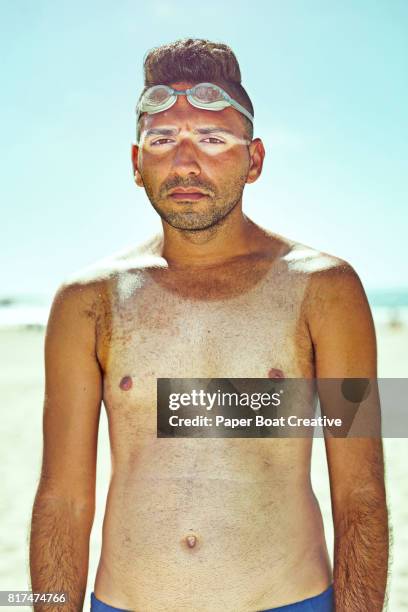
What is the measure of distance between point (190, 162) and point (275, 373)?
71cm

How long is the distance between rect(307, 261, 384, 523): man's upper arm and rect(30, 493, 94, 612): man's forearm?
81 cm

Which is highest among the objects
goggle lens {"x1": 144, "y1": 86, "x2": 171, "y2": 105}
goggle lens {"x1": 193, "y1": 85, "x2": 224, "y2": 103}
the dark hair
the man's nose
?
the dark hair

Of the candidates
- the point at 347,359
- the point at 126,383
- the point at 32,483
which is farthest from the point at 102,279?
the point at 32,483

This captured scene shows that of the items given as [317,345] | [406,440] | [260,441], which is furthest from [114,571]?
[406,440]

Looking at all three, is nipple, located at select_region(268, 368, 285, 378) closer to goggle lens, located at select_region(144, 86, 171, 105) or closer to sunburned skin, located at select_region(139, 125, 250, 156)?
sunburned skin, located at select_region(139, 125, 250, 156)

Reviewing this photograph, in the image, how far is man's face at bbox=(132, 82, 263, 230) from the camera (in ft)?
7.18

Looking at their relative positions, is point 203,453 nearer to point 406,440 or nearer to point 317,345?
point 317,345

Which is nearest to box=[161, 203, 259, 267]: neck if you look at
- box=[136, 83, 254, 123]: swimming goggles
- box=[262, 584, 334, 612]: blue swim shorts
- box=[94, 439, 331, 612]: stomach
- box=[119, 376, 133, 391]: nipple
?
box=[136, 83, 254, 123]: swimming goggles

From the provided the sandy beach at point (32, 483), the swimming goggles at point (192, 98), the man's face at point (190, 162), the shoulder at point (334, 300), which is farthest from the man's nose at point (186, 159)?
the sandy beach at point (32, 483)

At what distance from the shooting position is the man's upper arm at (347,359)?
2.04 metres

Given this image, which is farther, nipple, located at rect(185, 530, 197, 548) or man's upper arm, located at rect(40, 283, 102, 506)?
man's upper arm, located at rect(40, 283, 102, 506)

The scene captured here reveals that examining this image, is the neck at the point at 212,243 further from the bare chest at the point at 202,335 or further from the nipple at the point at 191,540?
the nipple at the point at 191,540

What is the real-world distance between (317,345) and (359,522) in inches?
21.2

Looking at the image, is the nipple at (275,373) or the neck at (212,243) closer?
the nipple at (275,373)
